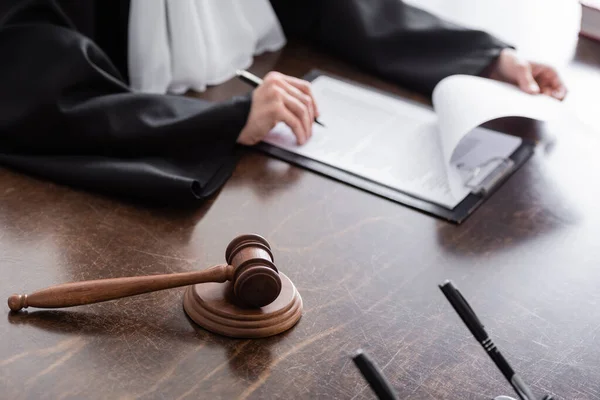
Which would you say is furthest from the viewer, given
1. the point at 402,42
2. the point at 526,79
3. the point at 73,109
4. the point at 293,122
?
the point at 402,42

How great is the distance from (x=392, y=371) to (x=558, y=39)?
1.39 meters

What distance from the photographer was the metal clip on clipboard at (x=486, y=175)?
61.4 inches

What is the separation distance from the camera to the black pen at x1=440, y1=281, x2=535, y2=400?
0.90 m

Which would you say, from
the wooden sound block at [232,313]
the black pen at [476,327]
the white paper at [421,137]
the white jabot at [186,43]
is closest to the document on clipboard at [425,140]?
the white paper at [421,137]

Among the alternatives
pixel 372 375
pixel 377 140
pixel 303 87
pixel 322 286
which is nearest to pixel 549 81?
pixel 377 140

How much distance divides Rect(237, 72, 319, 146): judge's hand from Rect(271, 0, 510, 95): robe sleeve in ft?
1.10

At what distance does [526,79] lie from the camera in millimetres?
1841

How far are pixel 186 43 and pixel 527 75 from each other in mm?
726

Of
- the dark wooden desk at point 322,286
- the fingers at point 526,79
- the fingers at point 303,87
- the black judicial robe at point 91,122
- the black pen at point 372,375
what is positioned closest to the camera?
the black pen at point 372,375

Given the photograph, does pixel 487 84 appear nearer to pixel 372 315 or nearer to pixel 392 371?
pixel 372 315

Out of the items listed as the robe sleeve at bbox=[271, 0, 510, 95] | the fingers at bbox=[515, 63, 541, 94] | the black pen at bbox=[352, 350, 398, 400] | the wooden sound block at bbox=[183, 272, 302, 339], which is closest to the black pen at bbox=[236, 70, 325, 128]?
the robe sleeve at bbox=[271, 0, 510, 95]

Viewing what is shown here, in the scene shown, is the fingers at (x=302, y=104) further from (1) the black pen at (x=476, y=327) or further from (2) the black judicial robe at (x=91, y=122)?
(1) the black pen at (x=476, y=327)

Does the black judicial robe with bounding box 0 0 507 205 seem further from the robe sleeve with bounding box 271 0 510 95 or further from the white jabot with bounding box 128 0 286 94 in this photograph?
the robe sleeve with bounding box 271 0 510 95

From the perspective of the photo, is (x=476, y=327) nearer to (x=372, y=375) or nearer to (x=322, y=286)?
(x=372, y=375)
